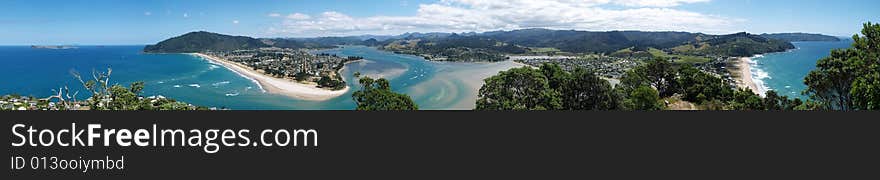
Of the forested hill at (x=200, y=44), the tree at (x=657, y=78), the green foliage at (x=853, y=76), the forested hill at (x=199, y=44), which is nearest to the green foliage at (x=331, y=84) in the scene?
the tree at (x=657, y=78)

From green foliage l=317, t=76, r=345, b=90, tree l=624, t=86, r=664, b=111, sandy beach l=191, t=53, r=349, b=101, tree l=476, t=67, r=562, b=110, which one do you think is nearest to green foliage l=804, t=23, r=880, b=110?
tree l=624, t=86, r=664, b=111

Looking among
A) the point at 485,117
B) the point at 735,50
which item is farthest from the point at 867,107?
the point at 735,50

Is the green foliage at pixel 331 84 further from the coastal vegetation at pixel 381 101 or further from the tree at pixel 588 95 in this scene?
the tree at pixel 588 95

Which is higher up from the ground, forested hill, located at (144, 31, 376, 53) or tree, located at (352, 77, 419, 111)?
forested hill, located at (144, 31, 376, 53)

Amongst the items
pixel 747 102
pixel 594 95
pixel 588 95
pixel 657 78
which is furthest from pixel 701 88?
pixel 588 95

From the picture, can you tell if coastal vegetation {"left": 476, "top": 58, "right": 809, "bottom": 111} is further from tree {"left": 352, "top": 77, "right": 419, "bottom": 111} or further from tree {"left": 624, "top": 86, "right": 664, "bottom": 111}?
tree {"left": 352, "top": 77, "right": 419, "bottom": 111}
